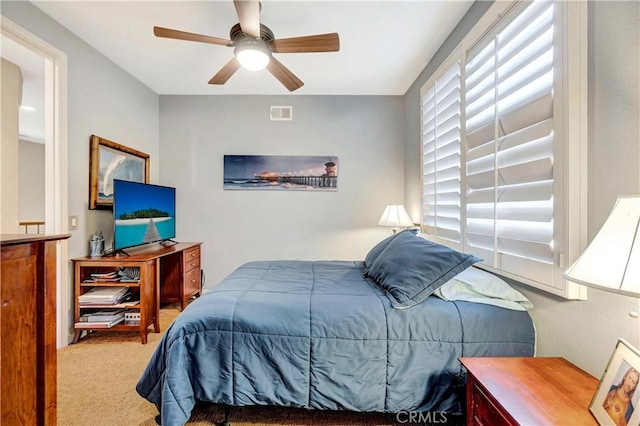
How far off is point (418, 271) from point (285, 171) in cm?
251

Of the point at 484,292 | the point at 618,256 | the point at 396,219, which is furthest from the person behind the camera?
the point at 396,219

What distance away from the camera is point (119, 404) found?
171cm

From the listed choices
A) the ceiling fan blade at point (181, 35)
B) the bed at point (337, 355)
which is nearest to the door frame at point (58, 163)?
the ceiling fan blade at point (181, 35)

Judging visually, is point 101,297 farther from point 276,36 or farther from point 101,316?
point 276,36

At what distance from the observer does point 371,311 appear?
4.64 feet

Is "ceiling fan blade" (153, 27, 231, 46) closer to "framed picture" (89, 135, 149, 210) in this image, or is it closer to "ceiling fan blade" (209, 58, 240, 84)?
"ceiling fan blade" (209, 58, 240, 84)

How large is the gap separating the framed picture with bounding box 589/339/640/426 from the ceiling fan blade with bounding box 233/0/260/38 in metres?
2.18

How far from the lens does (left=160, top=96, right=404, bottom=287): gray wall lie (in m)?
3.68

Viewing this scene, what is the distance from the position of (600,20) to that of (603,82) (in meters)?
0.24

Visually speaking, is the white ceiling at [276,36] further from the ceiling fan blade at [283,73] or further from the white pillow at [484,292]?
the white pillow at [484,292]

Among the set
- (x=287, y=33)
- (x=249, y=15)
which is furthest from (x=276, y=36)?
(x=249, y=15)

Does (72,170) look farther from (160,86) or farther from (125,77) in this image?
(160,86)

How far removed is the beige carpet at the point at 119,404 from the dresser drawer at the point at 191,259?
98cm

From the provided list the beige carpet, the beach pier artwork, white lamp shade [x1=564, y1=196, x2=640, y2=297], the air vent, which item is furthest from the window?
the air vent
